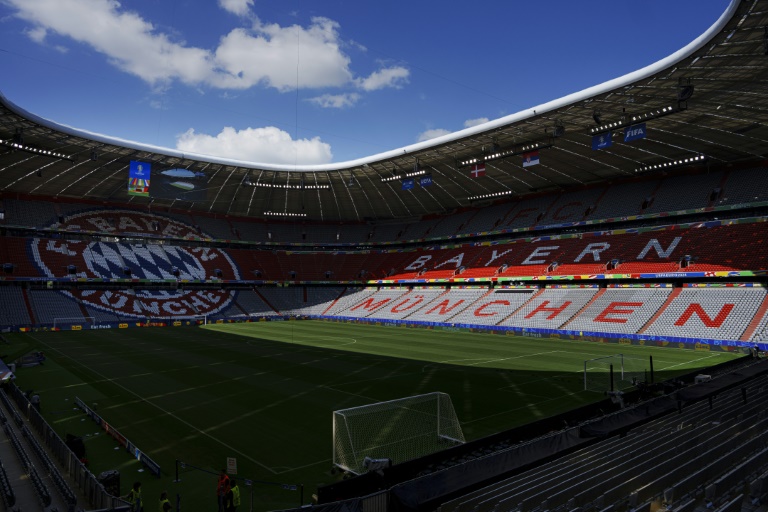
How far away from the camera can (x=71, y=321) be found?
159 feet

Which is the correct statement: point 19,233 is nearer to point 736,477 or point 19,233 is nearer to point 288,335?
point 288,335

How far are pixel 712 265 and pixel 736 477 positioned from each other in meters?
36.1

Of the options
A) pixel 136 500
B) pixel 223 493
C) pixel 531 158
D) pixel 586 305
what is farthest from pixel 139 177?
pixel 586 305

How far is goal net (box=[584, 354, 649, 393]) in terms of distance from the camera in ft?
69.3

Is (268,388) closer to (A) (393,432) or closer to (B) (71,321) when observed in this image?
(A) (393,432)

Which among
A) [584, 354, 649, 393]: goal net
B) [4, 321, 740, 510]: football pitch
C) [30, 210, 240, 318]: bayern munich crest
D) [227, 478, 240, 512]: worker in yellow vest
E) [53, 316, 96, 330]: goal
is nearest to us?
[227, 478, 240, 512]: worker in yellow vest

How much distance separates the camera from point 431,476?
9.82 meters

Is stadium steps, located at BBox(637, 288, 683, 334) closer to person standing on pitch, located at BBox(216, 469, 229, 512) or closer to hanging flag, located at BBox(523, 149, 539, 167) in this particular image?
hanging flag, located at BBox(523, 149, 539, 167)

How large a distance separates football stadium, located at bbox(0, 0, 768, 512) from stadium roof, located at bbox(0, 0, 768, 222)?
310mm

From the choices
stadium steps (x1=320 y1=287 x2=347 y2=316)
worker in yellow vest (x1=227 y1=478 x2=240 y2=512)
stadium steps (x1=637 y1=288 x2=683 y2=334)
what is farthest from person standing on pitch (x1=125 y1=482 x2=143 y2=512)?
stadium steps (x1=320 y1=287 x2=347 y2=316)

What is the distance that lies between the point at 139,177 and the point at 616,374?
3371 centimetres

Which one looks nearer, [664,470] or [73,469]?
[664,470]

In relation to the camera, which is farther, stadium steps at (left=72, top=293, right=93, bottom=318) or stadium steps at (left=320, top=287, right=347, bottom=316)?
stadium steps at (left=320, top=287, right=347, bottom=316)

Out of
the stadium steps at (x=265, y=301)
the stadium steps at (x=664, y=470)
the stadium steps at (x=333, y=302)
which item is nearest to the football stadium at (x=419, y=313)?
the stadium steps at (x=664, y=470)
